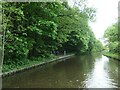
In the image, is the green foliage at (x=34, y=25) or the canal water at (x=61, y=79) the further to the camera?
the green foliage at (x=34, y=25)

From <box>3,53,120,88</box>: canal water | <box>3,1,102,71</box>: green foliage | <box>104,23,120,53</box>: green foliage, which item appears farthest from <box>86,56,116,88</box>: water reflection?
<box>104,23,120,53</box>: green foliage

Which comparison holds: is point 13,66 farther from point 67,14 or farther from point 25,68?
point 67,14

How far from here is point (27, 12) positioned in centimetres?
2277

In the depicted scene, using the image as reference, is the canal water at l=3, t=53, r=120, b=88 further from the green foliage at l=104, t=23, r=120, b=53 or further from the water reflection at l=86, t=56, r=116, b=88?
the green foliage at l=104, t=23, r=120, b=53

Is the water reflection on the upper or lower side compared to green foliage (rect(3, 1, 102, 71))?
lower

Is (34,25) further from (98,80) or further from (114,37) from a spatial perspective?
(114,37)

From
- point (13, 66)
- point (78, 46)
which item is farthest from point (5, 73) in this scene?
point (78, 46)

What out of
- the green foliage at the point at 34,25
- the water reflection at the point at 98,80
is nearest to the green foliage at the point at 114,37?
the green foliage at the point at 34,25

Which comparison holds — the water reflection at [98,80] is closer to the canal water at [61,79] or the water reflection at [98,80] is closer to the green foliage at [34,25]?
the canal water at [61,79]

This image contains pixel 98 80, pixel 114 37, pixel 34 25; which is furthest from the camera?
pixel 114 37

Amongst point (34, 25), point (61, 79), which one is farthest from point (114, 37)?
point (61, 79)

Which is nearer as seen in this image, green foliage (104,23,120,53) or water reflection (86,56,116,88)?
water reflection (86,56,116,88)

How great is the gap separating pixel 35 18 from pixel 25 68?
505cm

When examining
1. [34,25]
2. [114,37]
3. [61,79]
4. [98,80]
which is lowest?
[98,80]
